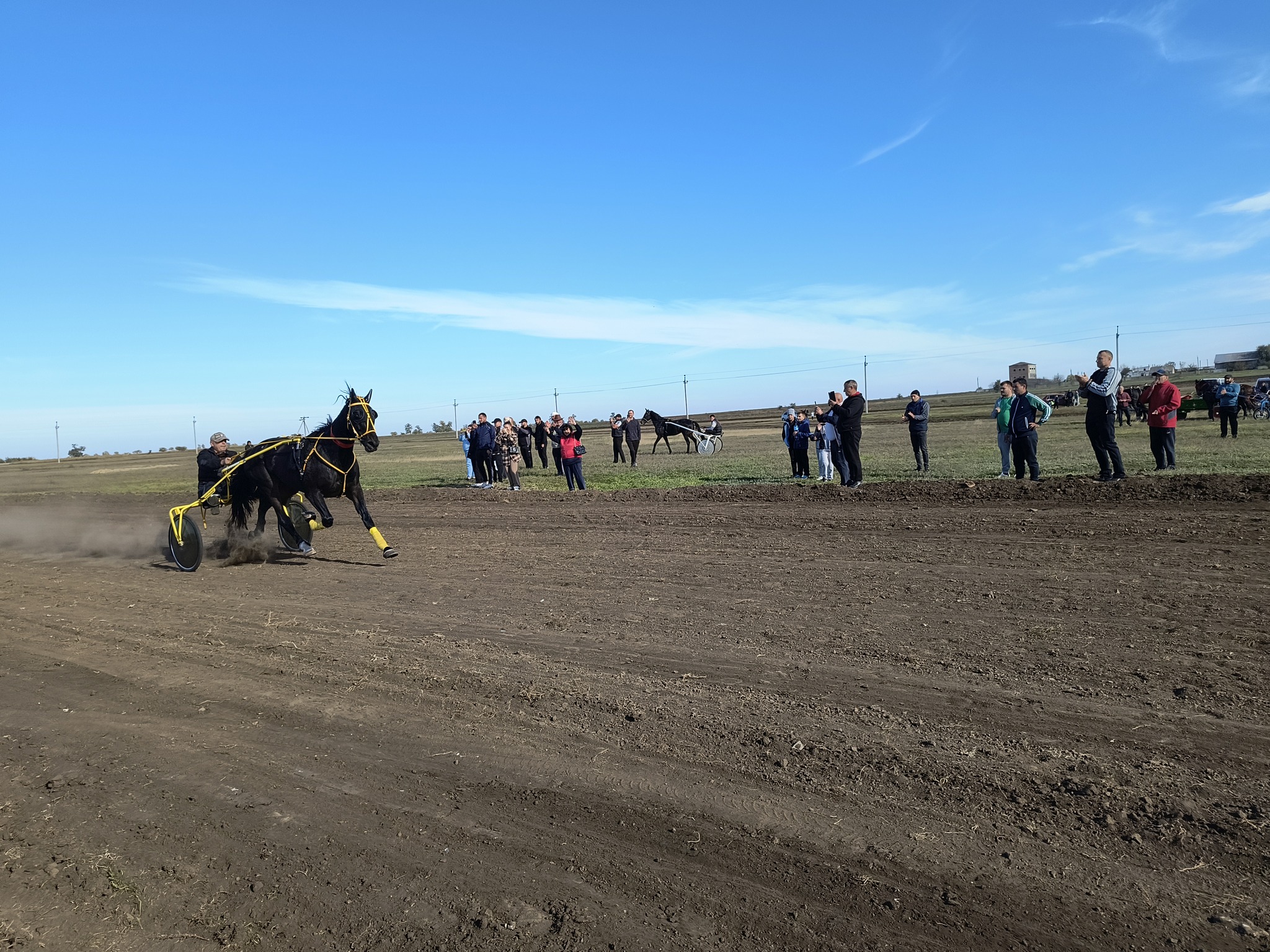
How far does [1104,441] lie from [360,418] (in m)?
11.9

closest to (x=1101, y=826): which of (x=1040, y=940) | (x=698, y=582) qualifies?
(x=1040, y=940)

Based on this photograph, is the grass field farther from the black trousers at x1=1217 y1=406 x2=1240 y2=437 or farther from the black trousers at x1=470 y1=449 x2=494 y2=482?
the black trousers at x1=470 y1=449 x2=494 y2=482

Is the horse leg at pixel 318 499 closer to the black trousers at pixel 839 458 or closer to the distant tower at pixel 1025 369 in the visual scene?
the black trousers at pixel 839 458

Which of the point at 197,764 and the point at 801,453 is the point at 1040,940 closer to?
the point at 197,764

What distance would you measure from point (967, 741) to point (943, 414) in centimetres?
6674

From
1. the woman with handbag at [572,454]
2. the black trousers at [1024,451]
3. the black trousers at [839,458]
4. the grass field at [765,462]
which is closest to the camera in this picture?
the black trousers at [1024,451]

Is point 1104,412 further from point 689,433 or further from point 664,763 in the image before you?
point 689,433

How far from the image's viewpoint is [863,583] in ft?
29.7

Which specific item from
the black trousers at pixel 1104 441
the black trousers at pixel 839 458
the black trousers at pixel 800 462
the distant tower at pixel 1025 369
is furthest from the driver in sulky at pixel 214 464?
the distant tower at pixel 1025 369

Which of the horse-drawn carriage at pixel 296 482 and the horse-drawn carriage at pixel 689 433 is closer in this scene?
the horse-drawn carriage at pixel 296 482

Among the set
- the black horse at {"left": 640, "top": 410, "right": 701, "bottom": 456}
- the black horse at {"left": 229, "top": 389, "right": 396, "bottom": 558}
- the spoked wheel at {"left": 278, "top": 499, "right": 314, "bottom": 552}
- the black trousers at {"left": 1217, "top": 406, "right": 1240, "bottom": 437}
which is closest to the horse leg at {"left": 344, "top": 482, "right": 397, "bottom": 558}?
the black horse at {"left": 229, "top": 389, "right": 396, "bottom": 558}

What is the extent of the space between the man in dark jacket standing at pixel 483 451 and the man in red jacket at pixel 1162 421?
15.0 meters

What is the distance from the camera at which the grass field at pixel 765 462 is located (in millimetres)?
19625

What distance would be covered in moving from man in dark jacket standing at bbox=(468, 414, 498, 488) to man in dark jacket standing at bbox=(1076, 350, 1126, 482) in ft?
46.4
